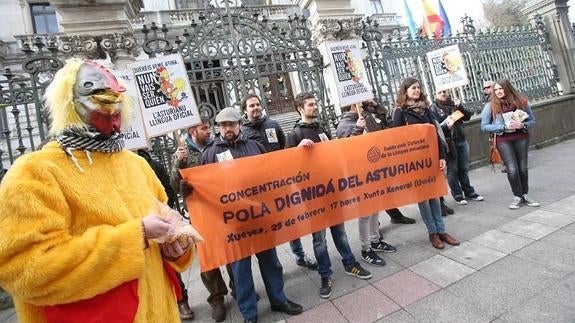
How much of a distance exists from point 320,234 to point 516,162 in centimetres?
343

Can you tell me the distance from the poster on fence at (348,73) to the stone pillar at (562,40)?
29.8 feet

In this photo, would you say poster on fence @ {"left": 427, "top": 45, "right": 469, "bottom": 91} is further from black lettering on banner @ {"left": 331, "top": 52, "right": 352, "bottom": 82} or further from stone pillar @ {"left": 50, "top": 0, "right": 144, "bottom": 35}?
stone pillar @ {"left": 50, "top": 0, "right": 144, "bottom": 35}

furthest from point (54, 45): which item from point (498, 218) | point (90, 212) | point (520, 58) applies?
point (520, 58)

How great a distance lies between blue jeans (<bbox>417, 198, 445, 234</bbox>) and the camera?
4379 millimetres

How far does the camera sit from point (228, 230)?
3469 millimetres

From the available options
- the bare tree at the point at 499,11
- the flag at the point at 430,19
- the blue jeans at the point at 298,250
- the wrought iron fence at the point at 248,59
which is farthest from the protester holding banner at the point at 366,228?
the bare tree at the point at 499,11

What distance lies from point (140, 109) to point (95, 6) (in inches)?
103

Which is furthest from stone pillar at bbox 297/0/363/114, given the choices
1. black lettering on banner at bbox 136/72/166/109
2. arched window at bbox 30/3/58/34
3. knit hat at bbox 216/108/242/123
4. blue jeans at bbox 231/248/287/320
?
arched window at bbox 30/3/58/34

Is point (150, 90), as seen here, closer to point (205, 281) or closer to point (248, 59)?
point (205, 281)

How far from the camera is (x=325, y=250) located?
3873mm

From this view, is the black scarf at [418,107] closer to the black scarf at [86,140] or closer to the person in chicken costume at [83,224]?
the person in chicken costume at [83,224]

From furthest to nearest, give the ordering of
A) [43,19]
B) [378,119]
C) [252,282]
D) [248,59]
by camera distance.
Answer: [43,19]
[248,59]
[378,119]
[252,282]

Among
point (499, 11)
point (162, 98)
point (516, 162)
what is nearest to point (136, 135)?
point (162, 98)

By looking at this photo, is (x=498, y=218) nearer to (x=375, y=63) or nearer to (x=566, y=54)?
(x=375, y=63)
